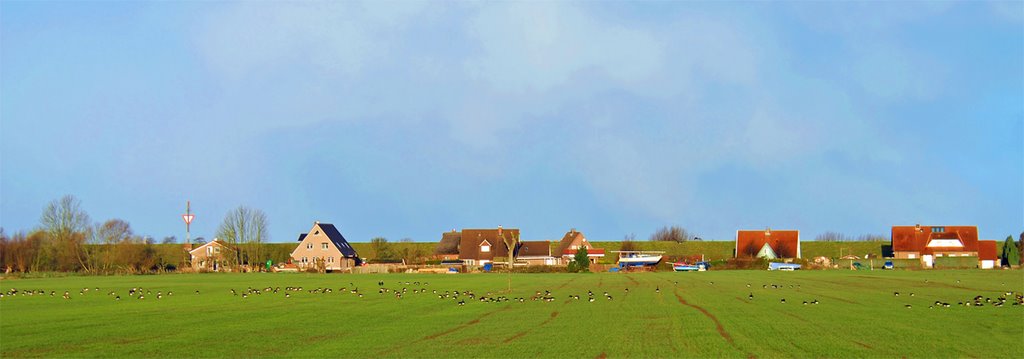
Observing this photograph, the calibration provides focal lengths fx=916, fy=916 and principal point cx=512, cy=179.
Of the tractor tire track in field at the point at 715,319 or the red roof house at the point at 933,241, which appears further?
the red roof house at the point at 933,241

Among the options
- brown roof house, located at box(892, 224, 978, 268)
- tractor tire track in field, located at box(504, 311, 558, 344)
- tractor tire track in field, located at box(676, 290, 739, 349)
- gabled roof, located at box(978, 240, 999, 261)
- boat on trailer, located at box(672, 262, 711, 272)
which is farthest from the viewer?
brown roof house, located at box(892, 224, 978, 268)

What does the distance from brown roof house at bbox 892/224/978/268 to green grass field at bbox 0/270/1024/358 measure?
84011mm

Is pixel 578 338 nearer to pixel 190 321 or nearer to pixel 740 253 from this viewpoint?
pixel 190 321

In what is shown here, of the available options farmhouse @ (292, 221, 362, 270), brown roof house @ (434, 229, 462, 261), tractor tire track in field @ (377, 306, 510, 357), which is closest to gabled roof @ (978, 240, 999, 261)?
brown roof house @ (434, 229, 462, 261)

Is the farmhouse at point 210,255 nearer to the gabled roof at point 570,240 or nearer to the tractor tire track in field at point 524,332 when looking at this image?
the gabled roof at point 570,240

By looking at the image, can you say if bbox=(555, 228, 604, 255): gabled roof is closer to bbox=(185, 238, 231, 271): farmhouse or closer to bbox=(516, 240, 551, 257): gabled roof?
bbox=(516, 240, 551, 257): gabled roof

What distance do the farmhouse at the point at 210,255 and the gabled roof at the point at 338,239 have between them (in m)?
12.7

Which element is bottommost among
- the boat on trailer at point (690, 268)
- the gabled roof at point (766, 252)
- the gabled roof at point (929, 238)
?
the boat on trailer at point (690, 268)

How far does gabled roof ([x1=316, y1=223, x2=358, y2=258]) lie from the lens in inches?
4793

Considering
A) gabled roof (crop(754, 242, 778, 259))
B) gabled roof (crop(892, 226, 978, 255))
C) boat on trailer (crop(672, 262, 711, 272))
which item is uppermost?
gabled roof (crop(892, 226, 978, 255))

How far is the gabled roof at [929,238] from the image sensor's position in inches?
4690

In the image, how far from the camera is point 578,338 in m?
23.8

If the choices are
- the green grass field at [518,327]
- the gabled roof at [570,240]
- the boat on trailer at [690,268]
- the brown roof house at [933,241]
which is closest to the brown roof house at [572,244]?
the gabled roof at [570,240]

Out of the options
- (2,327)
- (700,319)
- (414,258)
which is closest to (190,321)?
(2,327)
